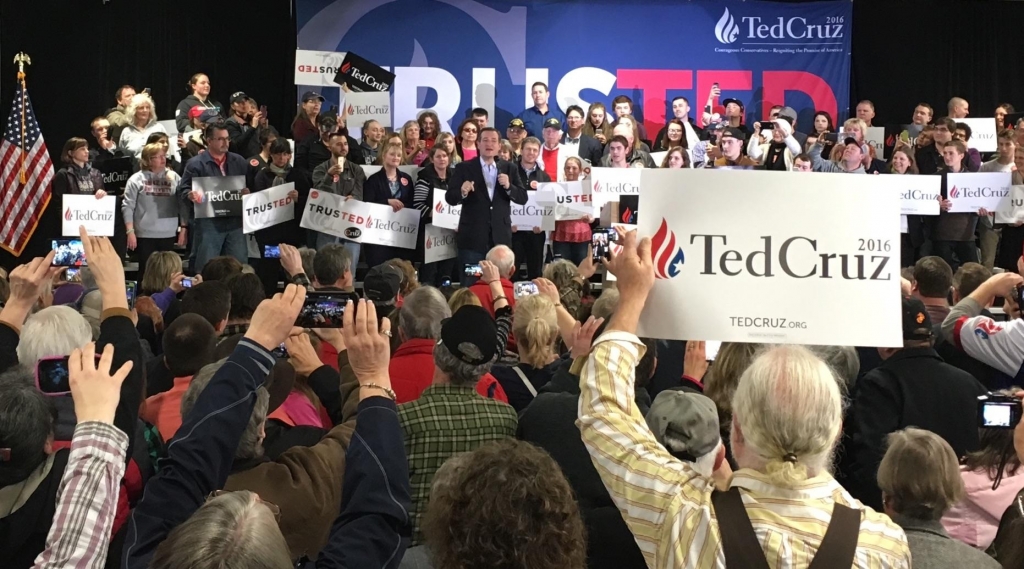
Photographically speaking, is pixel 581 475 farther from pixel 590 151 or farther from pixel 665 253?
pixel 590 151

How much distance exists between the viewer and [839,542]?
1.77 meters

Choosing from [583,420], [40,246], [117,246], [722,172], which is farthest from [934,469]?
[40,246]

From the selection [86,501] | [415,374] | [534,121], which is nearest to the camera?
[86,501]

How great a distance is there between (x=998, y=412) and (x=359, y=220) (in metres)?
7.72

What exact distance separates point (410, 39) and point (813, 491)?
13285 mm

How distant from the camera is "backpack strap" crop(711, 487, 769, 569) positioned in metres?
1.77

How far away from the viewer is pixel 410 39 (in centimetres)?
Result: 1446

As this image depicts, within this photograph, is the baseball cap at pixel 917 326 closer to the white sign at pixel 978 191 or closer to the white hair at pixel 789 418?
the white hair at pixel 789 418

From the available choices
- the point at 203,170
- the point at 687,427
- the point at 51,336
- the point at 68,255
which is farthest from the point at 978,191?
the point at 51,336

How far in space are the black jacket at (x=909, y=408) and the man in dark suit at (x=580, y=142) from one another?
7.39 meters

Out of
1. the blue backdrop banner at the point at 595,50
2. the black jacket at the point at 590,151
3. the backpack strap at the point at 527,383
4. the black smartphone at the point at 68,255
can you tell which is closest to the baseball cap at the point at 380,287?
the backpack strap at the point at 527,383

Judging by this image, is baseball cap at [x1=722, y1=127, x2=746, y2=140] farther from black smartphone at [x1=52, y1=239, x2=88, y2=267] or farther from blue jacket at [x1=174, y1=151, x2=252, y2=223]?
black smartphone at [x1=52, y1=239, x2=88, y2=267]

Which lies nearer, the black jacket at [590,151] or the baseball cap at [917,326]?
the baseball cap at [917,326]

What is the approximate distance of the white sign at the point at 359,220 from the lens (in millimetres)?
9656
